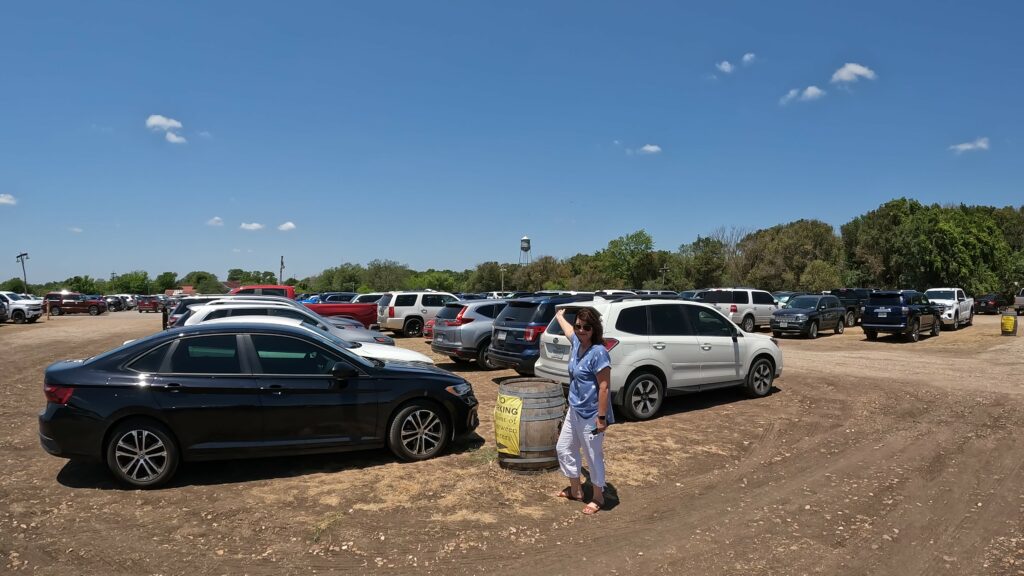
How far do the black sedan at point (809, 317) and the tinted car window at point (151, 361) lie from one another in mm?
20724

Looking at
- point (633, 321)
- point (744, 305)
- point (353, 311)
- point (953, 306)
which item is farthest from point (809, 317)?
point (353, 311)

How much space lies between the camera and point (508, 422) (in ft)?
18.6

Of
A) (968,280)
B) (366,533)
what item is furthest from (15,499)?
(968,280)

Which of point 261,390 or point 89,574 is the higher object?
point 261,390

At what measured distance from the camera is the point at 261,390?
554cm

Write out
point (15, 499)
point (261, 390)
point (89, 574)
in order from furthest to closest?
point (261, 390) < point (15, 499) < point (89, 574)

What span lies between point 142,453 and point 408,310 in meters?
16.1

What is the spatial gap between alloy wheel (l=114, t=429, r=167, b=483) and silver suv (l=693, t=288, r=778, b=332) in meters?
19.6

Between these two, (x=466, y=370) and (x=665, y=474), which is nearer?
(x=665, y=474)

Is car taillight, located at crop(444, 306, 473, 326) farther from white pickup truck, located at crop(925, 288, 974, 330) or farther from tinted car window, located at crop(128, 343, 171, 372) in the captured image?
white pickup truck, located at crop(925, 288, 974, 330)

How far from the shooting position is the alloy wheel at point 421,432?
6.07 meters

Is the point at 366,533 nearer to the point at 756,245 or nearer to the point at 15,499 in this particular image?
the point at 15,499

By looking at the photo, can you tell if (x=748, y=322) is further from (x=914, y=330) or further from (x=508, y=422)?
(x=508, y=422)

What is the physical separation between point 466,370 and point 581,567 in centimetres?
970
